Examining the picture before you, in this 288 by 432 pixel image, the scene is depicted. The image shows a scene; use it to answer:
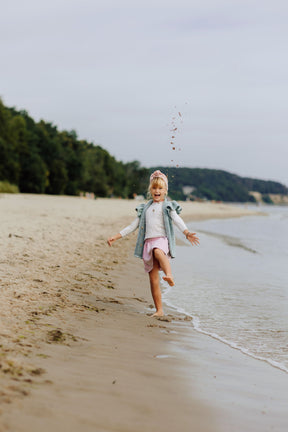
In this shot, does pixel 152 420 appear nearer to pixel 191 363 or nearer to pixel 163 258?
Result: pixel 191 363

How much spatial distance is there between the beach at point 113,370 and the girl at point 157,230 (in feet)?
2.29

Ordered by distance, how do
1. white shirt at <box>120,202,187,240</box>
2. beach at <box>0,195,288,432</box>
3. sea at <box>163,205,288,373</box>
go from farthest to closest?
1. white shirt at <box>120,202,187,240</box>
2. sea at <box>163,205,288,373</box>
3. beach at <box>0,195,288,432</box>

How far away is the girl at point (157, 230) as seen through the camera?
5781 mm

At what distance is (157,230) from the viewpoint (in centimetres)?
583

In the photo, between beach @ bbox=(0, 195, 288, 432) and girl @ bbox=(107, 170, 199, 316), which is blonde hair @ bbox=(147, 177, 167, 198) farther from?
beach @ bbox=(0, 195, 288, 432)

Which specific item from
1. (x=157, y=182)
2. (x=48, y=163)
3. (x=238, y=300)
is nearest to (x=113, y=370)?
(x=157, y=182)

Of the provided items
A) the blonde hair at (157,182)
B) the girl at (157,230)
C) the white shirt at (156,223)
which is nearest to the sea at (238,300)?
the girl at (157,230)

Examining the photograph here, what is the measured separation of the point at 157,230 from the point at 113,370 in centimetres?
246

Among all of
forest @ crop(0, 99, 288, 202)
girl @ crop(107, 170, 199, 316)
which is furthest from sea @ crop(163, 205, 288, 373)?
forest @ crop(0, 99, 288, 202)

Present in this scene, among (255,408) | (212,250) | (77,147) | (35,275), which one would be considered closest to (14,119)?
(77,147)

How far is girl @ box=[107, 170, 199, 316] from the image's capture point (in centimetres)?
578

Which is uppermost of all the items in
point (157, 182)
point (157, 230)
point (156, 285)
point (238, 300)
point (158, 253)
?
point (157, 182)

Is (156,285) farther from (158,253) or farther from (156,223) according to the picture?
(156,223)

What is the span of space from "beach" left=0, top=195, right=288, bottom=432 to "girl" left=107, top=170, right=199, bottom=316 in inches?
27.5
